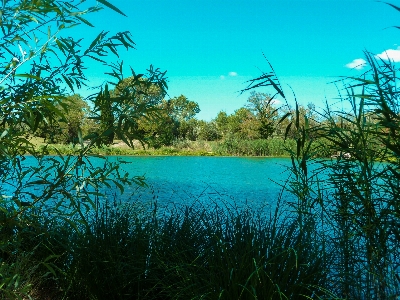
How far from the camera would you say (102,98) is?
2.07m

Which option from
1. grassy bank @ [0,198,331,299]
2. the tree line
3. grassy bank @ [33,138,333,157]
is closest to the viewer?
the tree line

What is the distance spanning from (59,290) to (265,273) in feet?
5.36

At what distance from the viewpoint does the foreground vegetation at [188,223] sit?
208cm

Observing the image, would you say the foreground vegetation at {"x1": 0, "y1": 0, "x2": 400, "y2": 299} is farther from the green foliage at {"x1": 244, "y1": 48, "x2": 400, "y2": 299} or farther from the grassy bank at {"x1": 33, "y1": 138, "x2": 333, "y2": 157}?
the grassy bank at {"x1": 33, "y1": 138, "x2": 333, "y2": 157}

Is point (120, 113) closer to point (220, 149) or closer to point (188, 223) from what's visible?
point (188, 223)

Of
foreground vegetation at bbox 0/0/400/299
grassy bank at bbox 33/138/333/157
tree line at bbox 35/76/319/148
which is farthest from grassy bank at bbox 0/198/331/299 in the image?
grassy bank at bbox 33/138/333/157

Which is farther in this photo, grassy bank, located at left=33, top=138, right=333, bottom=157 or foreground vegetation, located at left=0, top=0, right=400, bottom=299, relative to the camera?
grassy bank, located at left=33, top=138, right=333, bottom=157

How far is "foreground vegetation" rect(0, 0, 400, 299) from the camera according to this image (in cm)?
208

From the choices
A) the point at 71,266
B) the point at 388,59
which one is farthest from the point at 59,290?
the point at 388,59

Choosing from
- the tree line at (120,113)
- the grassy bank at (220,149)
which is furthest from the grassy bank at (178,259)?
the grassy bank at (220,149)

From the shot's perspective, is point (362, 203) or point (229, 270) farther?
point (362, 203)

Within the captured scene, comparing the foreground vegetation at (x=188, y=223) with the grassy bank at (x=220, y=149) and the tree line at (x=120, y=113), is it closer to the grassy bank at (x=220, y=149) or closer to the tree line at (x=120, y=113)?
the tree line at (x=120, y=113)

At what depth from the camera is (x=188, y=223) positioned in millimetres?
3049

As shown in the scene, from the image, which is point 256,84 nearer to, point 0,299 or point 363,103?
point 363,103
